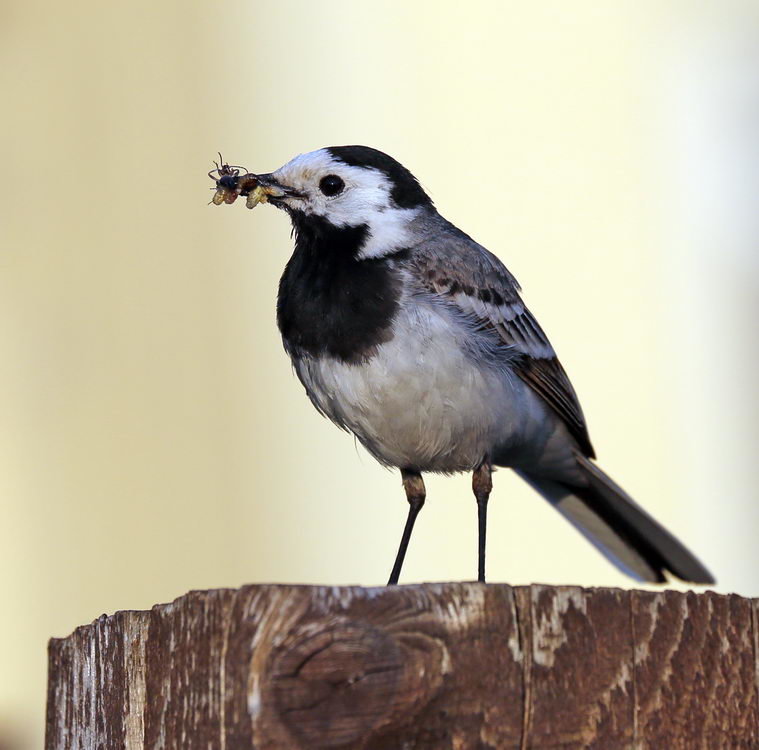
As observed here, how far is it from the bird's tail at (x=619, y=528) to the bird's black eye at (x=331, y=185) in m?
1.48

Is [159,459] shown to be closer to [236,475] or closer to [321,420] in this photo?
[236,475]

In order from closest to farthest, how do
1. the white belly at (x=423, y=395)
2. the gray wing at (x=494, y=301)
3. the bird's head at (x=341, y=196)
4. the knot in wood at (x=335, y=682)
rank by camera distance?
1. the knot in wood at (x=335, y=682)
2. the white belly at (x=423, y=395)
3. the gray wing at (x=494, y=301)
4. the bird's head at (x=341, y=196)

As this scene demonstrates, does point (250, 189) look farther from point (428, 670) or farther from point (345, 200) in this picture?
point (428, 670)

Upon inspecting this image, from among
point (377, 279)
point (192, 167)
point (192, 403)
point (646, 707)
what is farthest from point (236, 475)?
→ point (646, 707)

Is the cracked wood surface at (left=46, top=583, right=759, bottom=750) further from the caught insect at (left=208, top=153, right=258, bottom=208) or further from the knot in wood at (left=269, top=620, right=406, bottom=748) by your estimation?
the caught insect at (left=208, top=153, right=258, bottom=208)

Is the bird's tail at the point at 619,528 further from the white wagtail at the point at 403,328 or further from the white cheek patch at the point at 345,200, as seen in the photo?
the white cheek patch at the point at 345,200

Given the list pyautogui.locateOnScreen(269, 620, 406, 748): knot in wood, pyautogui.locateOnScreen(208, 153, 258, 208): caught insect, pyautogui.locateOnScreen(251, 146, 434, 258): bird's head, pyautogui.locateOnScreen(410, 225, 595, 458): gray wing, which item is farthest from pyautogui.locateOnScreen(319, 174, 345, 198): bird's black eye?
pyautogui.locateOnScreen(269, 620, 406, 748): knot in wood

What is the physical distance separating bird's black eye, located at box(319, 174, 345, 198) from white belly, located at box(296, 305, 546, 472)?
1.79 ft

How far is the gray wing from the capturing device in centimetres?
406

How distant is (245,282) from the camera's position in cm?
778

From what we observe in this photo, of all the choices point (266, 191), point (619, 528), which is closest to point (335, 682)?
point (266, 191)

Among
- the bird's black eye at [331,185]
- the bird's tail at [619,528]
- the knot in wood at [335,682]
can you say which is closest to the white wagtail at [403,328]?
the bird's black eye at [331,185]

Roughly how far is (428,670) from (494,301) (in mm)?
2282

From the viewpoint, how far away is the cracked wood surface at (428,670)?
2014 millimetres
